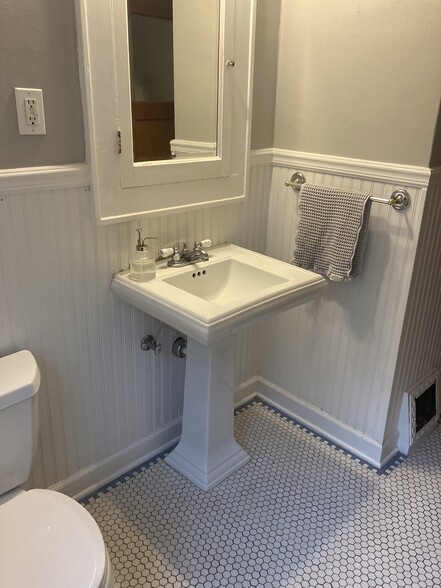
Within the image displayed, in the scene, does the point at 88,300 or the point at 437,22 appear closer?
the point at 437,22

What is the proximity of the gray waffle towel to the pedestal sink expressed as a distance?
0.13m

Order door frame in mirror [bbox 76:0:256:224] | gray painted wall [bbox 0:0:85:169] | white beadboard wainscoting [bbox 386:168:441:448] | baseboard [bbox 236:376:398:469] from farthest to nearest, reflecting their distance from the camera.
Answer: baseboard [bbox 236:376:398:469] < white beadboard wainscoting [bbox 386:168:441:448] < door frame in mirror [bbox 76:0:256:224] < gray painted wall [bbox 0:0:85:169]

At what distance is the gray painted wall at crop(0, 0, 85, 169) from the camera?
122 cm

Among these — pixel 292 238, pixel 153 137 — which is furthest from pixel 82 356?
pixel 292 238

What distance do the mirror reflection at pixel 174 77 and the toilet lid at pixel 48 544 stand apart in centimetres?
102

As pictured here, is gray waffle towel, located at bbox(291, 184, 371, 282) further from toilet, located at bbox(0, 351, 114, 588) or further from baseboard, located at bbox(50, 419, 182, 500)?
toilet, located at bbox(0, 351, 114, 588)

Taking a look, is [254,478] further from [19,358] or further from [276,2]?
[276,2]

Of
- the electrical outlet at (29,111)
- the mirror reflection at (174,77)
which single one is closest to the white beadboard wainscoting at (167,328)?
the electrical outlet at (29,111)

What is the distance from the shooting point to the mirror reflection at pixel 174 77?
4.89 ft

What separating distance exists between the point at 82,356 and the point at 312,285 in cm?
82

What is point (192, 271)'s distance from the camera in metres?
1.76

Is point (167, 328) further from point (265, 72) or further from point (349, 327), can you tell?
point (265, 72)

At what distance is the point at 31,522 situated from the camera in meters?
1.21

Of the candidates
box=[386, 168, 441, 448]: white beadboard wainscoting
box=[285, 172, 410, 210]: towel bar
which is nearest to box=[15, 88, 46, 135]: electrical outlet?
box=[285, 172, 410, 210]: towel bar
